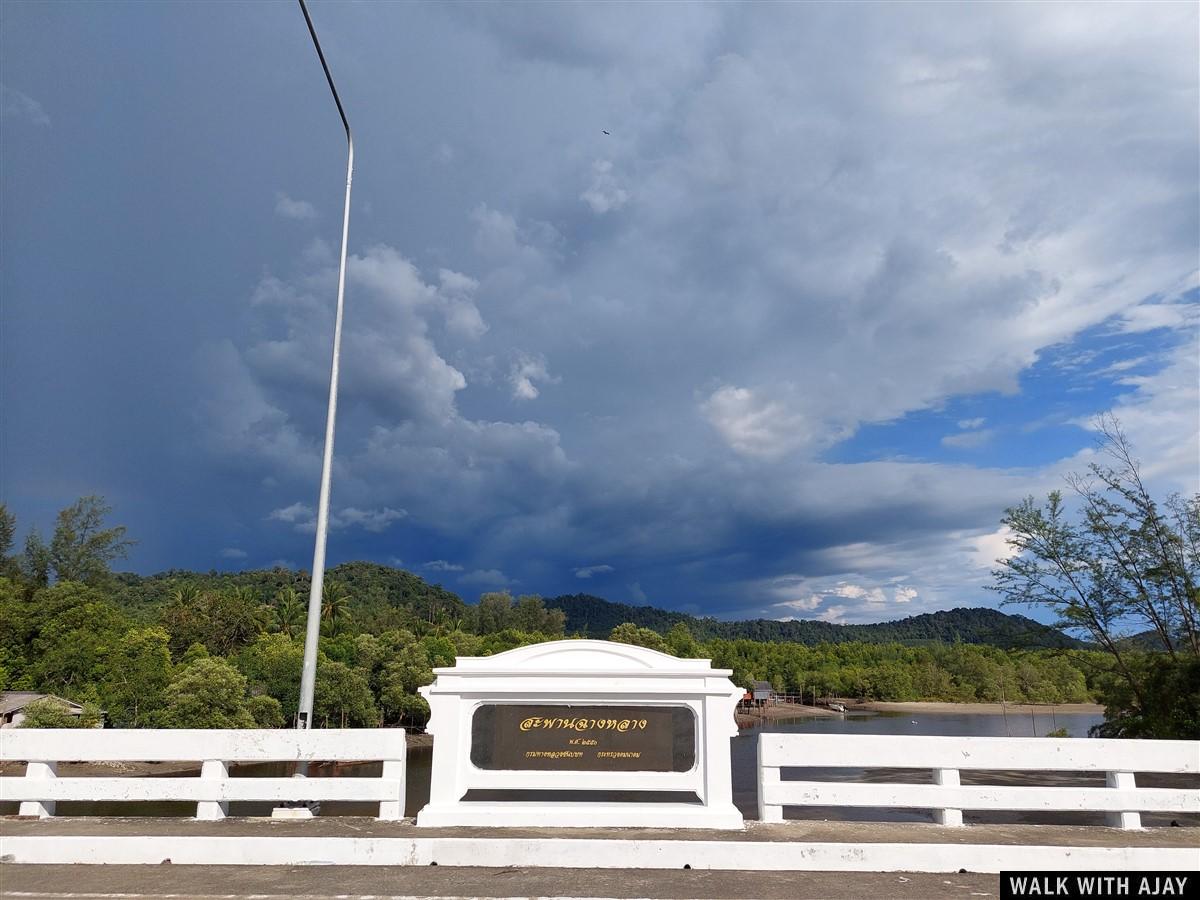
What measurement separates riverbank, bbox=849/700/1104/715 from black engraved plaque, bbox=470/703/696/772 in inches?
4816

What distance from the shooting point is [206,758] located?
25.8ft

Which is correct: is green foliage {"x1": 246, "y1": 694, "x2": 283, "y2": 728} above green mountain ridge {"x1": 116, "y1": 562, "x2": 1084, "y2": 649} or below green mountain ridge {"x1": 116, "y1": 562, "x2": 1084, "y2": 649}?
below

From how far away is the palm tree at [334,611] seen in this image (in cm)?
7919

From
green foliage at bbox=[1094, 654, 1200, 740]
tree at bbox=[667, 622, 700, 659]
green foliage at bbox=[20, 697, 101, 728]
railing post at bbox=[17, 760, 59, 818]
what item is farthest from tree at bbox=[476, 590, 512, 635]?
railing post at bbox=[17, 760, 59, 818]

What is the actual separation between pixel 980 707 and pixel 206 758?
5317 inches

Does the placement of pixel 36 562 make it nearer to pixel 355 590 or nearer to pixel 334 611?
pixel 334 611

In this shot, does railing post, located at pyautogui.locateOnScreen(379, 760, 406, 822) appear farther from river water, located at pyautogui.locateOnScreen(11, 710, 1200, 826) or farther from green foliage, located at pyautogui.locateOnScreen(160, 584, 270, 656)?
green foliage, located at pyautogui.locateOnScreen(160, 584, 270, 656)

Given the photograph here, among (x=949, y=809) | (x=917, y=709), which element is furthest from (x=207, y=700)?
(x=917, y=709)

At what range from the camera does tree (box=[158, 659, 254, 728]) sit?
44.4 m

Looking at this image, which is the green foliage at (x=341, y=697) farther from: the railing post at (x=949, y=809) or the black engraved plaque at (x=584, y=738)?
the railing post at (x=949, y=809)

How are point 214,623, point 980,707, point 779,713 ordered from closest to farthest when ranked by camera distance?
1. point 214,623
2. point 779,713
3. point 980,707

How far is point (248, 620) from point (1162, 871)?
234 ft

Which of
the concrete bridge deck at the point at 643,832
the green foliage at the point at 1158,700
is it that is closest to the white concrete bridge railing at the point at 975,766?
the concrete bridge deck at the point at 643,832

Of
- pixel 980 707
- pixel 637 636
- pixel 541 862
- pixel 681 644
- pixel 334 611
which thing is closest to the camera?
pixel 541 862
